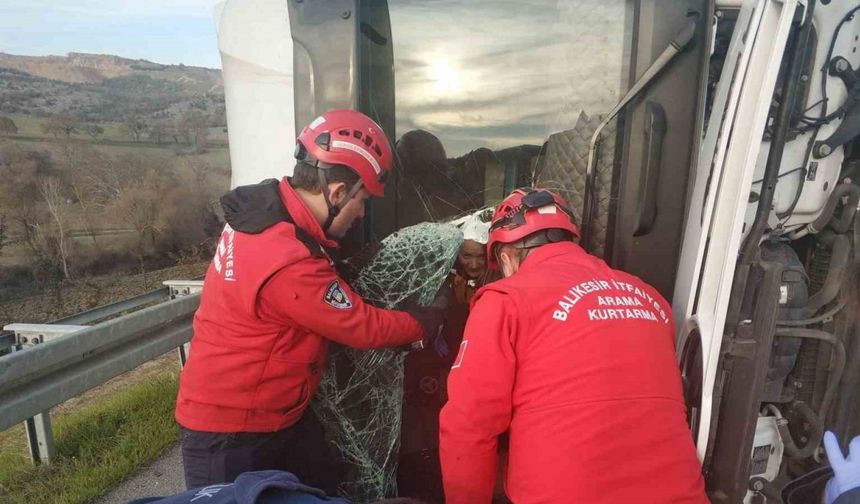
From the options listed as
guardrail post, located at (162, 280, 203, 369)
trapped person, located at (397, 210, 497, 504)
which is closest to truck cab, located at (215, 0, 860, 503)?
trapped person, located at (397, 210, 497, 504)

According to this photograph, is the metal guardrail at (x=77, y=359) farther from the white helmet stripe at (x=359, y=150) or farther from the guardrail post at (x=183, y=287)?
the white helmet stripe at (x=359, y=150)

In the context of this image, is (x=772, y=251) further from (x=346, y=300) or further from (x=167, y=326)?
(x=167, y=326)

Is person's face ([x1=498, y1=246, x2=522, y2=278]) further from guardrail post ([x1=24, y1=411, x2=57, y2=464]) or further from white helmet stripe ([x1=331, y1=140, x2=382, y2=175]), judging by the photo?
guardrail post ([x1=24, y1=411, x2=57, y2=464])

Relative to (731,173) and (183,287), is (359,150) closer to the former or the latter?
(731,173)

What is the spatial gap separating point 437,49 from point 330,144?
78cm

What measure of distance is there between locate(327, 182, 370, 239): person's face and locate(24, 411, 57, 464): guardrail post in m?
2.53

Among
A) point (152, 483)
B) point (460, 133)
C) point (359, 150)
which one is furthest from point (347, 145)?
point (152, 483)

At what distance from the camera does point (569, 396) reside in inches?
69.4

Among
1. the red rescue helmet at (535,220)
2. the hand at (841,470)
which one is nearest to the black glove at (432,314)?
the red rescue helmet at (535,220)

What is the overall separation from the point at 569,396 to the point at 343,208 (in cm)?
124

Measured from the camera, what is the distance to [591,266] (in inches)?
78.3

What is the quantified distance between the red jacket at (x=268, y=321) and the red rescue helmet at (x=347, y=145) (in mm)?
203

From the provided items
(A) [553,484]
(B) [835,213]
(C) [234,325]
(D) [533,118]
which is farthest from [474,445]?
(B) [835,213]

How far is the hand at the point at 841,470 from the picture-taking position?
6.07 feet
